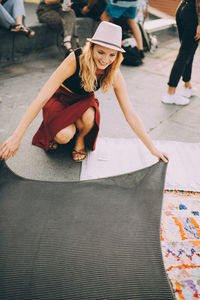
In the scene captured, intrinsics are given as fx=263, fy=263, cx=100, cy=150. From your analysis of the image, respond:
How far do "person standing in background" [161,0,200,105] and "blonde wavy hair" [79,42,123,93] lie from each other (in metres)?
1.44

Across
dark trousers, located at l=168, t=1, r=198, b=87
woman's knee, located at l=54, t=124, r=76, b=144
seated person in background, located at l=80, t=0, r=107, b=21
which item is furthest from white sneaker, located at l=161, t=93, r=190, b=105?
seated person in background, located at l=80, t=0, r=107, b=21

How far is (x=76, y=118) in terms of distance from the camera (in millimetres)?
1979

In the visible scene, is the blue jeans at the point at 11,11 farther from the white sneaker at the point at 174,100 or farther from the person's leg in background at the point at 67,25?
the white sneaker at the point at 174,100

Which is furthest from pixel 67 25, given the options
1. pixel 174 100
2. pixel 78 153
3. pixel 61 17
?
pixel 78 153

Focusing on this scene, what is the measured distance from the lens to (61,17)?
4.05m

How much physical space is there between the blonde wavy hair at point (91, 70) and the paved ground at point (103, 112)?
2.23 feet

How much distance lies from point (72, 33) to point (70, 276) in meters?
3.87

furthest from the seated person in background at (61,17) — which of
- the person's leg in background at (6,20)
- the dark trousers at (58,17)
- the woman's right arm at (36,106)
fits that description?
the woman's right arm at (36,106)

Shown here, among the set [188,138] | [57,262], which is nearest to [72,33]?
[188,138]

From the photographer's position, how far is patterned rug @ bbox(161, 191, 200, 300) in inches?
Result: 50.8

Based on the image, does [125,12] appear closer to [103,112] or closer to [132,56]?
[132,56]

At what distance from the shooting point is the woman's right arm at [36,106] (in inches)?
56.2

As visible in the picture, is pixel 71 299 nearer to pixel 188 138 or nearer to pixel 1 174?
pixel 1 174

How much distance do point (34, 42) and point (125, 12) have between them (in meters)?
1.56
